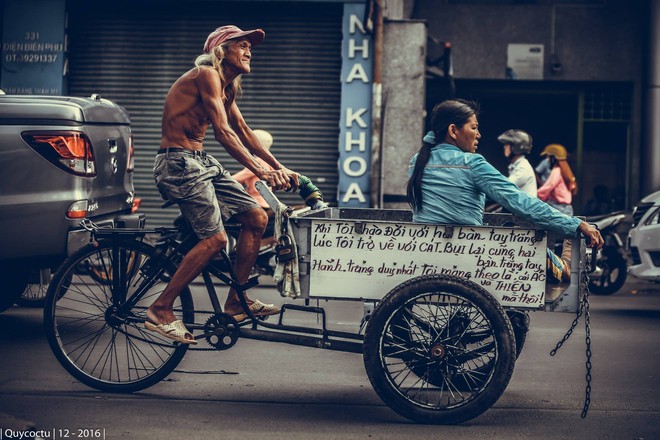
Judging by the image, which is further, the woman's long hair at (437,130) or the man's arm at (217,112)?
the woman's long hair at (437,130)

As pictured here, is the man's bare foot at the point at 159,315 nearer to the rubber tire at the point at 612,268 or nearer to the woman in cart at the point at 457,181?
the woman in cart at the point at 457,181

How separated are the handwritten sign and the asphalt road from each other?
0.66m

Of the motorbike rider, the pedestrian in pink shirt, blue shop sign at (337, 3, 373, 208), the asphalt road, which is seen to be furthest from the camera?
blue shop sign at (337, 3, 373, 208)

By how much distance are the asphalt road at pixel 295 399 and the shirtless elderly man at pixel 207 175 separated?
495 millimetres

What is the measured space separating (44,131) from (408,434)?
351 centimetres

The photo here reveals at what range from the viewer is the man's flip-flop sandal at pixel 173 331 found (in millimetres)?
5535

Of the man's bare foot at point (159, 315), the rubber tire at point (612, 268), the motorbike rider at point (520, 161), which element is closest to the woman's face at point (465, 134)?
the man's bare foot at point (159, 315)

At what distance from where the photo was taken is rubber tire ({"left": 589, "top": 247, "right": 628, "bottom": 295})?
38.5 feet

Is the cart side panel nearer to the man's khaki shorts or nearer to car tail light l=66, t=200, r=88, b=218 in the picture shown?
the man's khaki shorts

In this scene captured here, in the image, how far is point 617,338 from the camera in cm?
836

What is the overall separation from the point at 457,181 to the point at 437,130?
330mm

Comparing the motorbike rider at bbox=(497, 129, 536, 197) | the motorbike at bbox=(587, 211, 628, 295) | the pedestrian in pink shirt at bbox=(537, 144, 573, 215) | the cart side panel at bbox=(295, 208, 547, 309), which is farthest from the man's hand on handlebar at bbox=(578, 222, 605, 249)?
the pedestrian in pink shirt at bbox=(537, 144, 573, 215)

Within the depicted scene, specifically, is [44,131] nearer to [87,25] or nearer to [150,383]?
[150,383]

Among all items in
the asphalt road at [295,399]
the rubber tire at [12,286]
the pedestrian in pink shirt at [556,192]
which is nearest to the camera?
the asphalt road at [295,399]
